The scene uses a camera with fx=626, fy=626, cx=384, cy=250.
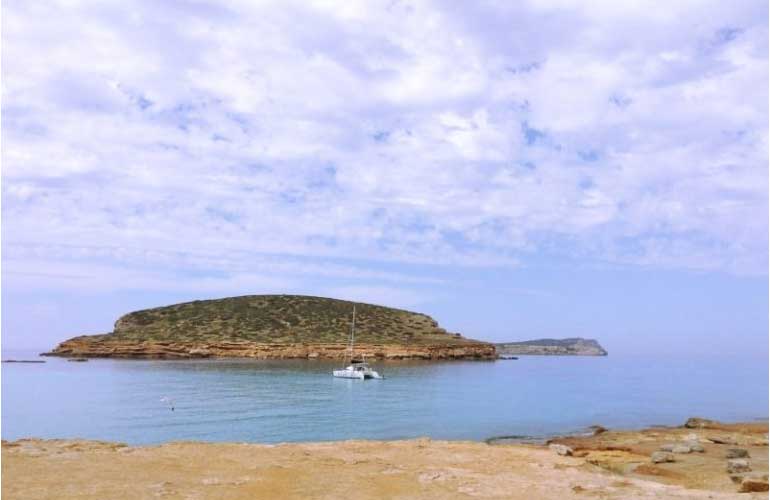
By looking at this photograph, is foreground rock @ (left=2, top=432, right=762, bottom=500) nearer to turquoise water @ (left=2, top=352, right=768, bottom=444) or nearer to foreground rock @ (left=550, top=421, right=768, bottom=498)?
foreground rock @ (left=550, top=421, right=768, bottom=498)

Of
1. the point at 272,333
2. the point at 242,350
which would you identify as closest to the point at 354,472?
the point at 242,350

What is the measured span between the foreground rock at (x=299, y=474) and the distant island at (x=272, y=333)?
337 ft

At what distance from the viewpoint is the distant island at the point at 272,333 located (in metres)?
124

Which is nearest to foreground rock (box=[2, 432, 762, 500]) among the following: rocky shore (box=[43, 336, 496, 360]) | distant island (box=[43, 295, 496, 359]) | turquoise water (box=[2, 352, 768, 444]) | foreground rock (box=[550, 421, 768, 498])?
foreground rock (box=[550, 421, 768, 498])

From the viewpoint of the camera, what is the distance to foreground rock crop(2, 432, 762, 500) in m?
14.8

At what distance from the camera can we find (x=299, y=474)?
56.4ft

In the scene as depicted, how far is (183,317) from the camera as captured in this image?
469 feet

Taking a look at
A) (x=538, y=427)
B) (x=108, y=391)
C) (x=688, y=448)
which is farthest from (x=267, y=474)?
(x=108, y=391)

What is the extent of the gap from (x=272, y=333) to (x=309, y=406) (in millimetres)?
82642

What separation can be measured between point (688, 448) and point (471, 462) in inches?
471

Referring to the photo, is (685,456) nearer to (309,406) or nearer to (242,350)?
(309,406)

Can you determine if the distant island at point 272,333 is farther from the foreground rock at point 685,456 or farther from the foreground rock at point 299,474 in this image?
the foreground rock at point 299,474

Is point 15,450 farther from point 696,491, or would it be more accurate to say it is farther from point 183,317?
point 183,317

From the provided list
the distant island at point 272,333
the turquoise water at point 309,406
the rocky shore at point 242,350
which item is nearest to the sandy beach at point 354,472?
the turquoise water at point 309,406
